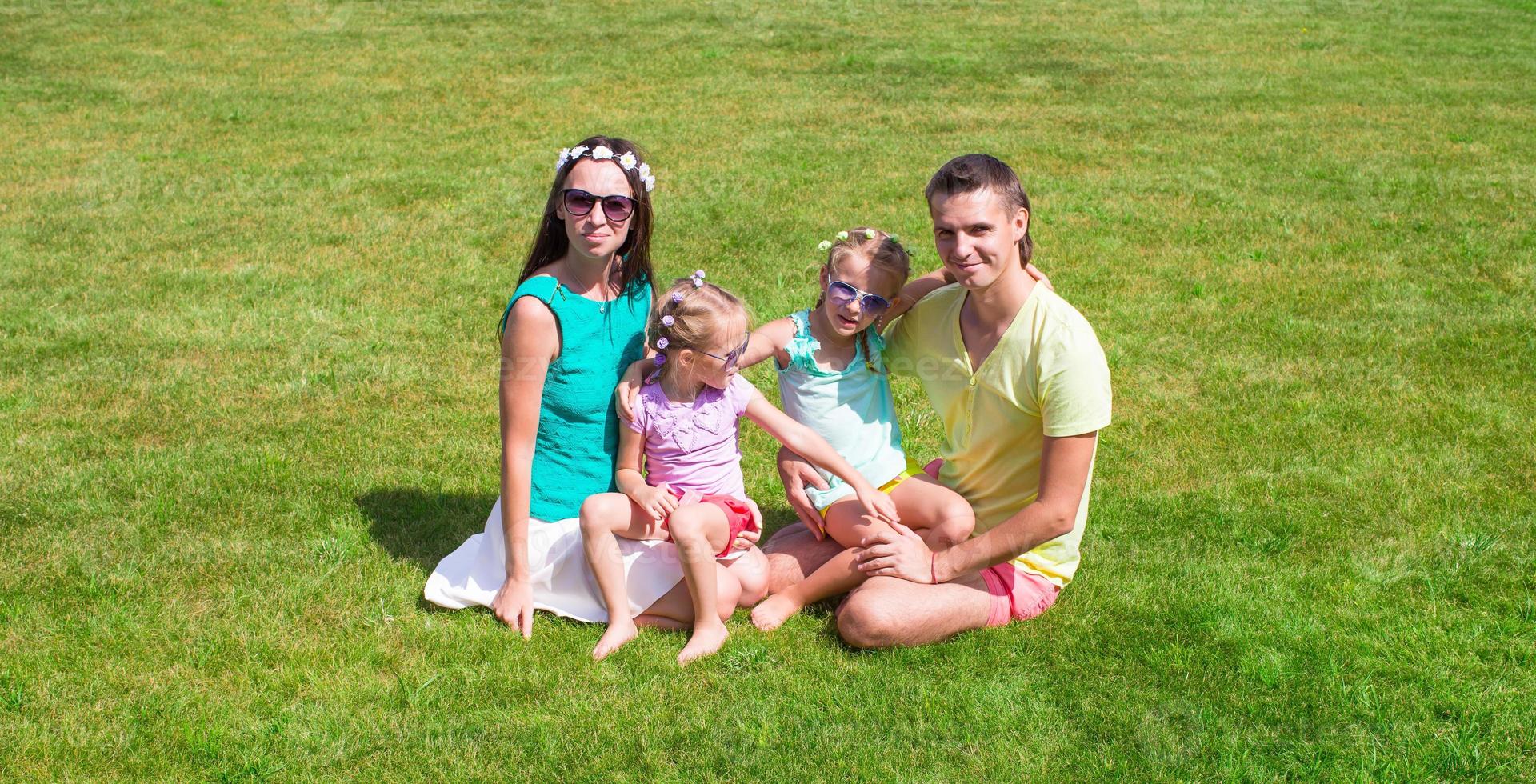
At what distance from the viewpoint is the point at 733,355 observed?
4.71 m

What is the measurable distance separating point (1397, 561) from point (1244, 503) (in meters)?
0.76

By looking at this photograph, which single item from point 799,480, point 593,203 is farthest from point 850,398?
point 593,203

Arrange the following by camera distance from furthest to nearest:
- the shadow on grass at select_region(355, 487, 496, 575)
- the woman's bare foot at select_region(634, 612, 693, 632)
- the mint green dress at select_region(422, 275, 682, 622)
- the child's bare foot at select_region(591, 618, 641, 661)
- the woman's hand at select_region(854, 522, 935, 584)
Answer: the shadow on grass at select_region(355, 487, 496, 575), the woman's bare foot at select_region(634, 612, 693, 632), the mint green dress at select_region(422, 275, 682, 622), the child's bare foot at select_region(591, 618, 641, 661), the woman's hand at select_region(854, 522, 935, 584)

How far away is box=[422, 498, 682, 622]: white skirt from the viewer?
485 cm

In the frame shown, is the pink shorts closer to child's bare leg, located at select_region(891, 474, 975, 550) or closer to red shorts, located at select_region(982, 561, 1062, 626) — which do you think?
red shorts, located at select_region(982, 561, 1062, 626)

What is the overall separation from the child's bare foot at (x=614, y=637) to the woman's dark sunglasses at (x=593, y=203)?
1.51 m

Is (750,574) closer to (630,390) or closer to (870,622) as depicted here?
(870,622)

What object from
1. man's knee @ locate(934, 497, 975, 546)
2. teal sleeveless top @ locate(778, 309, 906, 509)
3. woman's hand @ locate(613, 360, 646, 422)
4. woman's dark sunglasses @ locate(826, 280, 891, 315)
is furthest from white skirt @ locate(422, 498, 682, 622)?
woman's dark sunglasses @ locate(826, 280, 891, 315)

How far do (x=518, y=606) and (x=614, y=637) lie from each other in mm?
408

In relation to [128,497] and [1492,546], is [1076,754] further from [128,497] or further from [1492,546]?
[128,497]

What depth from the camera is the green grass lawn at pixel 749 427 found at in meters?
4.27

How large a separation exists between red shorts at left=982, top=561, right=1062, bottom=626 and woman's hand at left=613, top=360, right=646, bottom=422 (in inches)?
58.1

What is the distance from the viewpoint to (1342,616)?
495 centimetres

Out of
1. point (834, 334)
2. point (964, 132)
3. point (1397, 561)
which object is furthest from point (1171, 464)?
point (964, 132)
